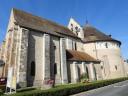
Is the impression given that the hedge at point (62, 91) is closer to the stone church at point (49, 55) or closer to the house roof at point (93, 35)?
the stone church at point (49, 55)

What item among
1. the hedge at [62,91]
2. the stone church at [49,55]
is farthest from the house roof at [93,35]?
the hedge at [62,91]

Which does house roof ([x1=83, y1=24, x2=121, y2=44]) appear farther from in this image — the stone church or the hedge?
the hedge

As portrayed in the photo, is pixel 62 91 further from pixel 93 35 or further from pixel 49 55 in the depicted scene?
pixel 93 35

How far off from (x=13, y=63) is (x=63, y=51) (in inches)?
395

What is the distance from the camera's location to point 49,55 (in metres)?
27.8

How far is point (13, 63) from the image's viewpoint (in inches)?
948

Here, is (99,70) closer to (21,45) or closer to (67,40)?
(67,40)

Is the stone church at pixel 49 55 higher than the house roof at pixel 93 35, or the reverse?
the house roof at pixel 93 35

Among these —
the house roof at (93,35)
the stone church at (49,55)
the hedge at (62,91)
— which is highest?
the house roof at (93,35)

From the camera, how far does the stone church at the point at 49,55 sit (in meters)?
24.3

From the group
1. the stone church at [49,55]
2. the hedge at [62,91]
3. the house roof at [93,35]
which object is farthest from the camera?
the house roof at [93,35]

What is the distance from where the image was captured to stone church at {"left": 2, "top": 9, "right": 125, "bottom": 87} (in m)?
24.3

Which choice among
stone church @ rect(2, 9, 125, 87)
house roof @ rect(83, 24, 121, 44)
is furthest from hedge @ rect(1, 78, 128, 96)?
house roof @ rect(83, 24, 121, 44)

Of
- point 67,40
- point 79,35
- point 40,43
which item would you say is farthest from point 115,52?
point 40,43
